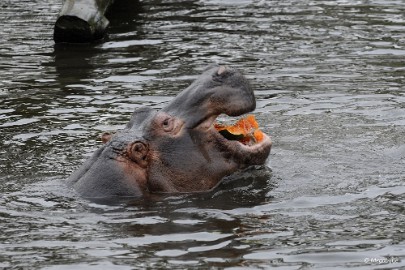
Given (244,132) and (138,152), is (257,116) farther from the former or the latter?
(138,152)

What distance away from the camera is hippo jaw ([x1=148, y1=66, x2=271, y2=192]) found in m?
8.30

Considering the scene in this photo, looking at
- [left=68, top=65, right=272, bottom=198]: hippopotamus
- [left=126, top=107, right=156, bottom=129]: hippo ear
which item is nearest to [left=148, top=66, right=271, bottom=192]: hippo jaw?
[left=68, top=65, right=272, bottom=198]: hippopotamus

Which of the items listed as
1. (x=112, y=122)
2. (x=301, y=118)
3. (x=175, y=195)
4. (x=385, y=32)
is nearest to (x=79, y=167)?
(x=175, y=195)

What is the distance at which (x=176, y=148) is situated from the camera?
840cm

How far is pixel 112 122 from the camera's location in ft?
35.3

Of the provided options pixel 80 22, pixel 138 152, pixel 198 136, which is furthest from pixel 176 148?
pixel 80 22

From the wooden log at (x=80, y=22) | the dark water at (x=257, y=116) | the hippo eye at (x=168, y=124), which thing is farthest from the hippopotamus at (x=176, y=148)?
the wooden log at (x=80, y=22)

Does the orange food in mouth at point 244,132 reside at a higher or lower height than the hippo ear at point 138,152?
lower

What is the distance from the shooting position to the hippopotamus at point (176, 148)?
8.30 metres

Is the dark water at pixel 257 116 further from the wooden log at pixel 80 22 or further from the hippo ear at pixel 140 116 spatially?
the hippo ear at pixel 140 116

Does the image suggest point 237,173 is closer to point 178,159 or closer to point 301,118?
point 178,159

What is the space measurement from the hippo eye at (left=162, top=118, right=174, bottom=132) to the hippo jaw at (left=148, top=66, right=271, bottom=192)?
0.01 metres

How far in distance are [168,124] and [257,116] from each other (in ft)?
8.15

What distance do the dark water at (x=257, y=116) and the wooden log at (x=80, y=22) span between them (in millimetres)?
170
